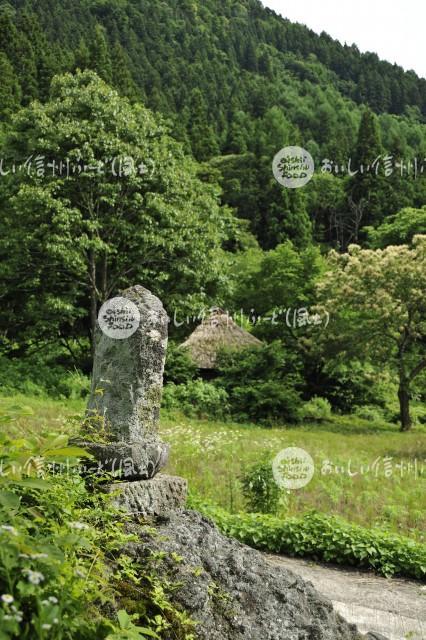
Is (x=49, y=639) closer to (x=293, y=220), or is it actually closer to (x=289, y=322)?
(x=289, y=322)

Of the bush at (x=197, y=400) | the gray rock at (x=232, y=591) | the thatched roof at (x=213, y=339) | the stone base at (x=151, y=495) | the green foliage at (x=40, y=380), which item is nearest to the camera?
the gray rock at (x=232, y=591)

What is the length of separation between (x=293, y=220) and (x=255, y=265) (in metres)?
19.1

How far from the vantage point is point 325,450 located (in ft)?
51.6

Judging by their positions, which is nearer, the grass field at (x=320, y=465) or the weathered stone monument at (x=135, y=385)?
the weathered stone monument at (x=135, y=385)

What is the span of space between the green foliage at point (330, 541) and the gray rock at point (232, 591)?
3065 millimetres

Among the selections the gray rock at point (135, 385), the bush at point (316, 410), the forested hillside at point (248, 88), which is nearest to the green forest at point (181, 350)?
the bush at point (316, 410)

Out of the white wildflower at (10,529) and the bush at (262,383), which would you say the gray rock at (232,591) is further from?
the bush at (262,383)

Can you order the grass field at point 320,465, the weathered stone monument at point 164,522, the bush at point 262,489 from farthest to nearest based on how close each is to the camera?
the grass field at point 320,465 < the bush at point 262,489 < the weathered stone monument at point 164,522

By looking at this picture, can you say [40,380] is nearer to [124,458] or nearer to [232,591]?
[124,458]

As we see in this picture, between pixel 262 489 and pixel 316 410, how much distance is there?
47.4 ft

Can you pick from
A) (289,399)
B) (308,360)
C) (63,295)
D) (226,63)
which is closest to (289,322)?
(308,360)

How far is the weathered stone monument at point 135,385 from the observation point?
5863mm

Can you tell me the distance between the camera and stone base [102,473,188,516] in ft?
17.4

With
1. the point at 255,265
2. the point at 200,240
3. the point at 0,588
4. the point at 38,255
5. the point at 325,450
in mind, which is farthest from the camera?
the point at 255,265
